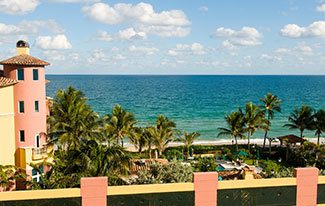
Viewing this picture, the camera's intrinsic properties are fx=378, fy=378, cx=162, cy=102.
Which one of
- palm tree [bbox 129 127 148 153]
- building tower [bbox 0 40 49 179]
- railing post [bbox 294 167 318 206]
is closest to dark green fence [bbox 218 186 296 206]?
railing post [bbox 294 167 318 206]

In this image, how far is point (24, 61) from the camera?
2598cm

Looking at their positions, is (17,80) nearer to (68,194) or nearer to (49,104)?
(49,104)

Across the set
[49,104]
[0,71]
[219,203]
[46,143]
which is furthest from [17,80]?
[219,203]

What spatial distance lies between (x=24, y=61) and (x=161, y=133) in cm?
1974

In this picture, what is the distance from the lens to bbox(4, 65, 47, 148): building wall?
1020 inches

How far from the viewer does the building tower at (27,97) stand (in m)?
25.8

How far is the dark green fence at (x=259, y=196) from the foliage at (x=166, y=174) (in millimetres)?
3300

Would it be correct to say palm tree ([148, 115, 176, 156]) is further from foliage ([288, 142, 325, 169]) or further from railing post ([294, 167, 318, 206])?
railing post ([294, 167, 318, 206])

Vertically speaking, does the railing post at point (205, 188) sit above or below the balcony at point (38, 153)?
above

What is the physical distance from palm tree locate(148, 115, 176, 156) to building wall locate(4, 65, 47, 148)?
1677 cm

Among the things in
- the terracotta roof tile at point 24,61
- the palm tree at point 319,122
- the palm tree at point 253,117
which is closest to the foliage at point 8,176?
the terracotta roof tile at point 24,61

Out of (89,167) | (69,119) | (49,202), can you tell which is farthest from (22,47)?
(49,202)

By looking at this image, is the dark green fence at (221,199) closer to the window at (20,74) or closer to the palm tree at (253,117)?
the window at (20,74)

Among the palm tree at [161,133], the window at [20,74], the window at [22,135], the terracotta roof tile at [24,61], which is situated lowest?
the palm tree at [161,133]
